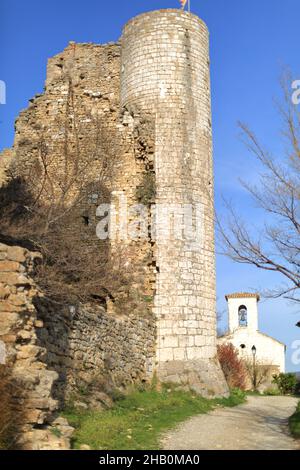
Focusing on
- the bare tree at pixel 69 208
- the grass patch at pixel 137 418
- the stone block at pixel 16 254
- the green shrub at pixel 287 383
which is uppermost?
the bare tree at pixel 69 208

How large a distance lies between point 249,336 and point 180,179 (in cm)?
2604

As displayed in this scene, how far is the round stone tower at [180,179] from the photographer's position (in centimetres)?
1409

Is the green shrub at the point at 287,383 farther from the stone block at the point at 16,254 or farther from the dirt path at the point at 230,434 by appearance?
the stone block at the point at 16,254

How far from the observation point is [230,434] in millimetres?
8148

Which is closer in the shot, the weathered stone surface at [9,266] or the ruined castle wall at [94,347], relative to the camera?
the weathered stone surface at [9,266]

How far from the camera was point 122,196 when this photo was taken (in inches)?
622

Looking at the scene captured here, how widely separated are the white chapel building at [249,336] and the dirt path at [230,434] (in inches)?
1042

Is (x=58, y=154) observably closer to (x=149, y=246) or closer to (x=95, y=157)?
(x=95, y=157)

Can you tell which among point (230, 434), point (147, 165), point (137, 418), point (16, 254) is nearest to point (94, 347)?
point (137, 418)

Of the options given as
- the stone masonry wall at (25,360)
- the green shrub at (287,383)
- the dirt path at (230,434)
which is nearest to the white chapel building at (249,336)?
the green shrub at (287,383)

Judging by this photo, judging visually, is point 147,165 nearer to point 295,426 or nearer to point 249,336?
point 295,426

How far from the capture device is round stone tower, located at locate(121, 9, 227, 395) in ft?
46.2
